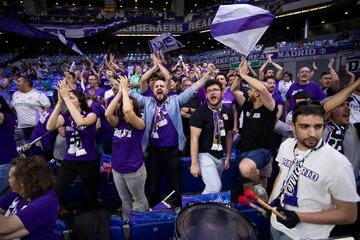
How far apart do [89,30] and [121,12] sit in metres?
13.5

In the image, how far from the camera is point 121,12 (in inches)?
1465

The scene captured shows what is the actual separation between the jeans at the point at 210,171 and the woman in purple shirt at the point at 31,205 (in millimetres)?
1772

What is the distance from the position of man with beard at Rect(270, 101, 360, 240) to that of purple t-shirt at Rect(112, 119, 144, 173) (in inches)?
65.3

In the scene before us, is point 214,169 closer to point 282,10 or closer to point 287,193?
point 287,193

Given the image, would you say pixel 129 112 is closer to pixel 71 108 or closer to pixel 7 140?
pixel 71 108

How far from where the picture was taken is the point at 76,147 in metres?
3.31

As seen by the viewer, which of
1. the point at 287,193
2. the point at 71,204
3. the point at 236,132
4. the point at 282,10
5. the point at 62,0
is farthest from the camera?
the point at 62,0

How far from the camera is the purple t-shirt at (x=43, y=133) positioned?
3848 mm

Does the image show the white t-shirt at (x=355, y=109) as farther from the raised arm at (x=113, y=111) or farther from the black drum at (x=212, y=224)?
the raised arm at (x=113, y=111)

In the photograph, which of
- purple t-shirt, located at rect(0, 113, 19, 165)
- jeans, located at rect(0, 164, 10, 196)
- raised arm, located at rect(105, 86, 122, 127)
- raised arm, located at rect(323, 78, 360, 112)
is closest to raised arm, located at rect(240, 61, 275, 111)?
raised arm, located at rect(323, 78, 360, 112)

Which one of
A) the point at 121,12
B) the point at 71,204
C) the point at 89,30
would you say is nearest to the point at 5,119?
the point at 71,204

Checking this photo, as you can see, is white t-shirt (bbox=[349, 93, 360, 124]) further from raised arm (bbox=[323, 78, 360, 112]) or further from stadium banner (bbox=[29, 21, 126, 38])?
stadium banner (bbox=[29, 21, 126, 38])

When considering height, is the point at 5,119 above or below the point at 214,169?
above

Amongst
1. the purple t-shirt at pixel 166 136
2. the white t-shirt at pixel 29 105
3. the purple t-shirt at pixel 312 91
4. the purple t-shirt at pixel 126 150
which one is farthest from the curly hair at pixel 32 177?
the purple t-shirt at pixel 312 91
